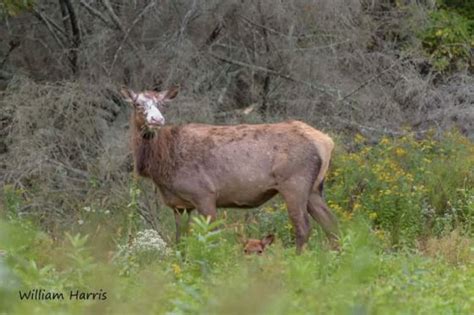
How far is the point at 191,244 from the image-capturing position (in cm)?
877

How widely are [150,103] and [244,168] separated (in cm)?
125

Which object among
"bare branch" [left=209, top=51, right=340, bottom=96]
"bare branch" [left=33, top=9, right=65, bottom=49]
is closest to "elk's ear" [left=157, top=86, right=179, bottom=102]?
"bare branch" [left=209, top=51, right=340, bottom=96]

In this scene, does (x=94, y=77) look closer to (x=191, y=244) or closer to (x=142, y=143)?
(x=142, y=143)

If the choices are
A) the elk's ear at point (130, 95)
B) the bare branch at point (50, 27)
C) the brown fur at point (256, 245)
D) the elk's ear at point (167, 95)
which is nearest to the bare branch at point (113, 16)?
the bare branch at point (50, 27)

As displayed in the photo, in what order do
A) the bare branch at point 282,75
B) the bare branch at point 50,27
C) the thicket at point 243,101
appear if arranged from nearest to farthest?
the thicket at point 243,101 → the bare branch at point 282,75 → the bare branch at point 50,27

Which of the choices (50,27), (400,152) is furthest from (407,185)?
(50,27)

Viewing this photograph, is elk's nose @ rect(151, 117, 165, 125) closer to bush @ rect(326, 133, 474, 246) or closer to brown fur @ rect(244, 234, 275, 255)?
brown fur @ rect(244, 234, 275, 255)

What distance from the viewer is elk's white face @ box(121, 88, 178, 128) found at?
482 inches

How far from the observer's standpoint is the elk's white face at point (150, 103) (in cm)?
1224

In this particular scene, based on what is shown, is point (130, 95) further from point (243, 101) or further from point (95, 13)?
point (243, 101)

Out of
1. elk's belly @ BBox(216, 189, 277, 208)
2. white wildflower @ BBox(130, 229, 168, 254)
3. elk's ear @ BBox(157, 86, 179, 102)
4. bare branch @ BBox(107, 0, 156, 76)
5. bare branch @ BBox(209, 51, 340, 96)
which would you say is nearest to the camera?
white wildflower @ BBox(130, 229, 168, 254)

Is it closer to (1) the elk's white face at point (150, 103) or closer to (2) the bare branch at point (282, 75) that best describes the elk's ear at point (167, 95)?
(1) the elk's white face at point (150, 103)

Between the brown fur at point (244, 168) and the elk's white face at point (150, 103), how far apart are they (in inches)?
5.5

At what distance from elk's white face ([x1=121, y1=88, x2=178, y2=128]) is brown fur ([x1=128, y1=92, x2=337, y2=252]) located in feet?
0.46
